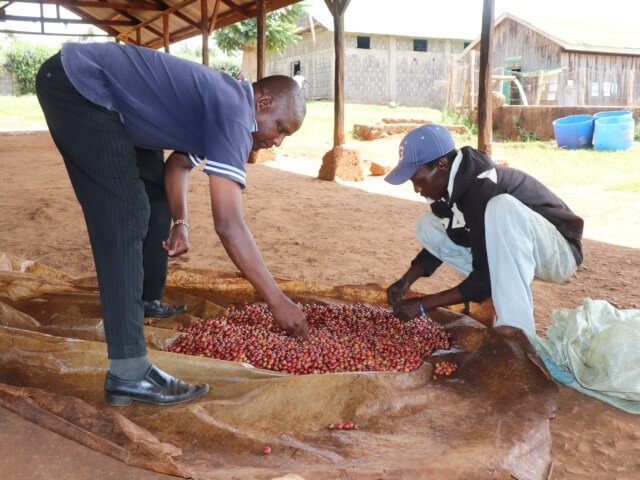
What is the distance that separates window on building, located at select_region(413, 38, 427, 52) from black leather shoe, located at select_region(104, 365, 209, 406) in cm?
2366

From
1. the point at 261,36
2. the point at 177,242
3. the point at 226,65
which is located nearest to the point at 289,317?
the point at 177,242

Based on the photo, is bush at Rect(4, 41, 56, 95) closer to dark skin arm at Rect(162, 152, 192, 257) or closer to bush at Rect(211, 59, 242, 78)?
bush at Rect(211, 59, 242, 78)

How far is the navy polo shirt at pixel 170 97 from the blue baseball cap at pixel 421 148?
0.77 m

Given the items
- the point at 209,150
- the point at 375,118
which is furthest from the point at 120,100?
the point at 375,118

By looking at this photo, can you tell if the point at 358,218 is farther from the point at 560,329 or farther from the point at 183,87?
the point at 183,87

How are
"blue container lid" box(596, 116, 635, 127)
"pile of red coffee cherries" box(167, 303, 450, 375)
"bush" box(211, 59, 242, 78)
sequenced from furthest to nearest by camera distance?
"bush" box(211, 59, 242, 78) < "blue container lid" box(596, 116, 635, 127) < "pile of red coffee cherries" box(167, 303, 450, 375)

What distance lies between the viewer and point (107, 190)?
176cm

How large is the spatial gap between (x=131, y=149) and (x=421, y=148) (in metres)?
Answer: 1.14

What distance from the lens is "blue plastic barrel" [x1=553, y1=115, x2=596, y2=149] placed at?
10562mm

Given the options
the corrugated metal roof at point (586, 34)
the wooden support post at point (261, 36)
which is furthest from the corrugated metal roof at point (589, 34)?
the wooden support post at point (261, 36)

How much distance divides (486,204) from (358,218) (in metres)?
3.26

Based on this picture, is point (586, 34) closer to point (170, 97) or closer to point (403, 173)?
point (403, 173)

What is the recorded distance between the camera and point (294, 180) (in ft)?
26.1

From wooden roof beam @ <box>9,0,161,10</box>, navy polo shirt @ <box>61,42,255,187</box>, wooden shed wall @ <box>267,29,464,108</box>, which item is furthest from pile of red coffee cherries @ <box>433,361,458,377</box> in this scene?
wooden shed wall @ <box>267,29,464,108</box>
